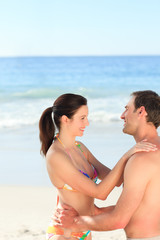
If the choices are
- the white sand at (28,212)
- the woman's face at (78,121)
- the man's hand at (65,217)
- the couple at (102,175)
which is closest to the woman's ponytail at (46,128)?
the couple at (102,175)

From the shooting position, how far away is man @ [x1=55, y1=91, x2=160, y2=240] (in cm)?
280

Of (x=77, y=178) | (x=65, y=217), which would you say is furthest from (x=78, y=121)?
(x=65, y=217)

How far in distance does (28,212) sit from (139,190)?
10.7 ft

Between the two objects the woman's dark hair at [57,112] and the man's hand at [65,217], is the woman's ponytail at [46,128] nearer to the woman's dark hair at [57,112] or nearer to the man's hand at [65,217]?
the woman's dark hair at [57,112]

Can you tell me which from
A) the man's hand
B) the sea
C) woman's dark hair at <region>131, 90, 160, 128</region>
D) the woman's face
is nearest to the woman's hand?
woman's dark hair at <region>131, 90, 160, 128</region>

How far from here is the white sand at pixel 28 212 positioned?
506cm

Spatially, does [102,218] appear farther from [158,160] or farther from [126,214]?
[158,160]

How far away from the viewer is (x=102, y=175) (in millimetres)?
3463

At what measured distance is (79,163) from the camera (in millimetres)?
3316

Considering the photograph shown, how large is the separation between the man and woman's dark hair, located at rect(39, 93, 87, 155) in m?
0.38

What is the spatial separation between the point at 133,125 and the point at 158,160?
32cm

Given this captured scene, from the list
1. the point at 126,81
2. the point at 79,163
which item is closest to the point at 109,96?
the point at 126,81

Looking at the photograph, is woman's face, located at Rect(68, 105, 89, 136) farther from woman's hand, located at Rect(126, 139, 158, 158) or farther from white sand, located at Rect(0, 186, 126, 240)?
white sand, located at Rect(0, 186, 126, 240)

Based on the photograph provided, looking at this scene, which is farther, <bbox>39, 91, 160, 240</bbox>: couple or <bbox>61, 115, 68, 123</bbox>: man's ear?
<bbox>61, 115, 68, 123</bbox>: man's ear
